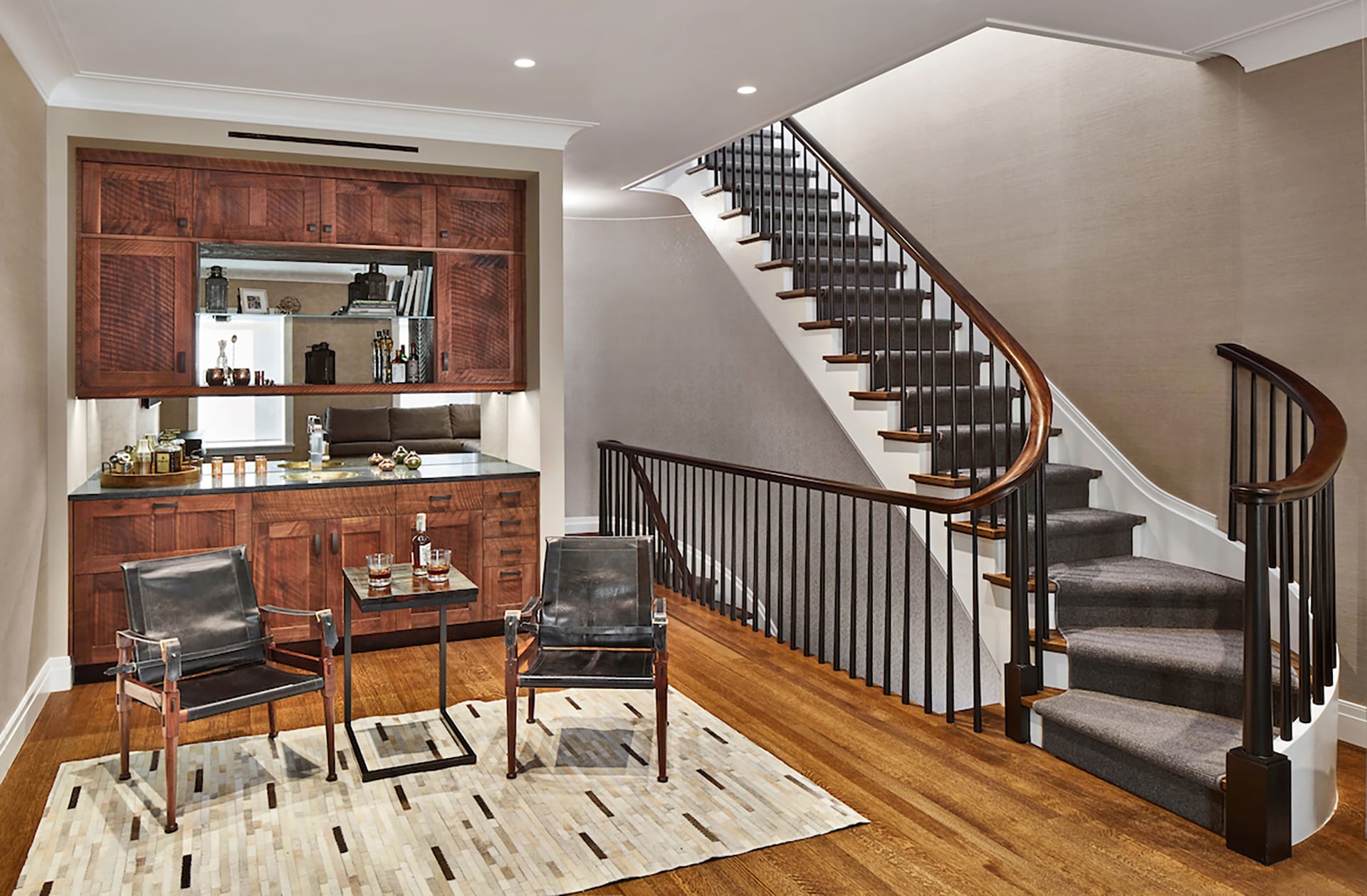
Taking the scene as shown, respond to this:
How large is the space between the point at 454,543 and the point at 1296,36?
4466 mm

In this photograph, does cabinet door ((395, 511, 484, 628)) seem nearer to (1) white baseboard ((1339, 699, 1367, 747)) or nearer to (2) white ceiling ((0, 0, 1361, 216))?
(2) white ceiling ((0, 0, 1361, 216))

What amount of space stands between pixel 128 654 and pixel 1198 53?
4872mm

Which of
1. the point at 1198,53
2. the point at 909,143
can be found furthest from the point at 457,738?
the point at 909,143

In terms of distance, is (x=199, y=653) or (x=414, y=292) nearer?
(x=199, y=653)

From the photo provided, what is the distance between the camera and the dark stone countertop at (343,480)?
445 centimetres

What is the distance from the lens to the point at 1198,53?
4078 mm

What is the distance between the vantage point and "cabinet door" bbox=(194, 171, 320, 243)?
4.74 m

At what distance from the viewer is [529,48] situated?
3889 mm

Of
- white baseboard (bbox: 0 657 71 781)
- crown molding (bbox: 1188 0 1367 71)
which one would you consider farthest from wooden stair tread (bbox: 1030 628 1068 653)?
white baseboard (bbox: 0 657 71 781)

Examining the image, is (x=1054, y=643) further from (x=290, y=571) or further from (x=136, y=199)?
(x=136, y=199)

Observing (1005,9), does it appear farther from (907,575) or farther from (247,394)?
(247,394)

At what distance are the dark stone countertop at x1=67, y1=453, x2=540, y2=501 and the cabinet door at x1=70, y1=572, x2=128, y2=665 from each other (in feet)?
1.29

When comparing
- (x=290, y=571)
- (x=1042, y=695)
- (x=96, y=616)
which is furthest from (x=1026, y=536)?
(x=96, y=616)

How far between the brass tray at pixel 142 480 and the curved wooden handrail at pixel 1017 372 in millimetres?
3321
